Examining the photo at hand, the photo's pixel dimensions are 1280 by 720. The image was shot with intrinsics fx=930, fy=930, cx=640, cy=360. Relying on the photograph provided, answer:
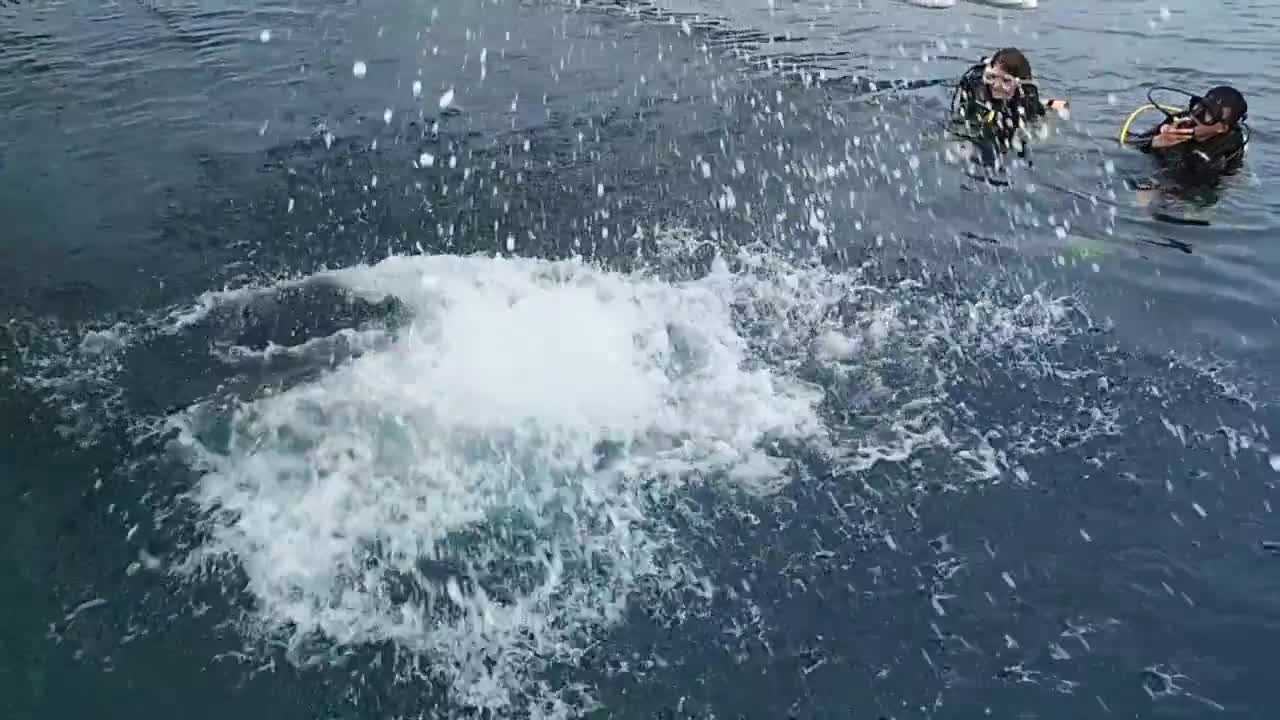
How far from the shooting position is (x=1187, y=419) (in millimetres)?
5902

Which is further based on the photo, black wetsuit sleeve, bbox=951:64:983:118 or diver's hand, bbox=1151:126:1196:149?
black wetsuit sleeve, bbox=951:64:983:118

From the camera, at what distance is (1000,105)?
10.4 m

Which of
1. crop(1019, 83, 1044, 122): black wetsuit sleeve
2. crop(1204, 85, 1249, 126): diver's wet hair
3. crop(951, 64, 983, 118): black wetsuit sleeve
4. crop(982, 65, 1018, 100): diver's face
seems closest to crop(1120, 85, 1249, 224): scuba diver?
crop(1204, 85, 1249, 126): diver's wet hair

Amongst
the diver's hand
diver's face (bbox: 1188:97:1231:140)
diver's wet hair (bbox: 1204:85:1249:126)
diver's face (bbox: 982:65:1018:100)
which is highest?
diver's face (bbox: 982:65:1018:100)

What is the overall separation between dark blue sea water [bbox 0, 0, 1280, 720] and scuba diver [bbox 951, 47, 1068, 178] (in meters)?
0.38

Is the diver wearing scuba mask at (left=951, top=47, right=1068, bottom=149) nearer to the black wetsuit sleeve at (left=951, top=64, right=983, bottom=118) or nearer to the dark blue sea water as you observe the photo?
the black wetsuit sleeve at (left=951, top=64, right=983, bottom=118)

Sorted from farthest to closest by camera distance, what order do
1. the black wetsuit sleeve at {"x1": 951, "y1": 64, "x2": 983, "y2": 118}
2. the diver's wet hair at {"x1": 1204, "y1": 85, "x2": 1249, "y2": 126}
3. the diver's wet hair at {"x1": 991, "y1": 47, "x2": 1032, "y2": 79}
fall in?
the black wetsuit sleeve at {"x1": 951, "y1": 64, "x2": 983, "y2": 118} < the diver's wet hair at {"x1": 991, "y1": 47, "x2": 1032, "y2": 79} < the diver's wet hair at {"x1": 1204, "y1": 85, "x2": 1249, "y2": 126}

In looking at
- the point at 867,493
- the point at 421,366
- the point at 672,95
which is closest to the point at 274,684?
the point at 421,366

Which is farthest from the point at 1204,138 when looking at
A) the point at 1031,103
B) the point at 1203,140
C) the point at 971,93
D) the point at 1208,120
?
the point at 971,93

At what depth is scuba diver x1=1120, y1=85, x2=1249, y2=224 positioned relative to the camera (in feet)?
30.6

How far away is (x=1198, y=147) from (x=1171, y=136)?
30 centimetres

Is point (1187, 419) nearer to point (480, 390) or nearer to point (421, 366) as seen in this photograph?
point (480, 390)

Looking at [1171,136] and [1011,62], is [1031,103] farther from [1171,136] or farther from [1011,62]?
[1171,136]

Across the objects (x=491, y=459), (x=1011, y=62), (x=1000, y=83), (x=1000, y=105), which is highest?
(x=1011, y=62)
